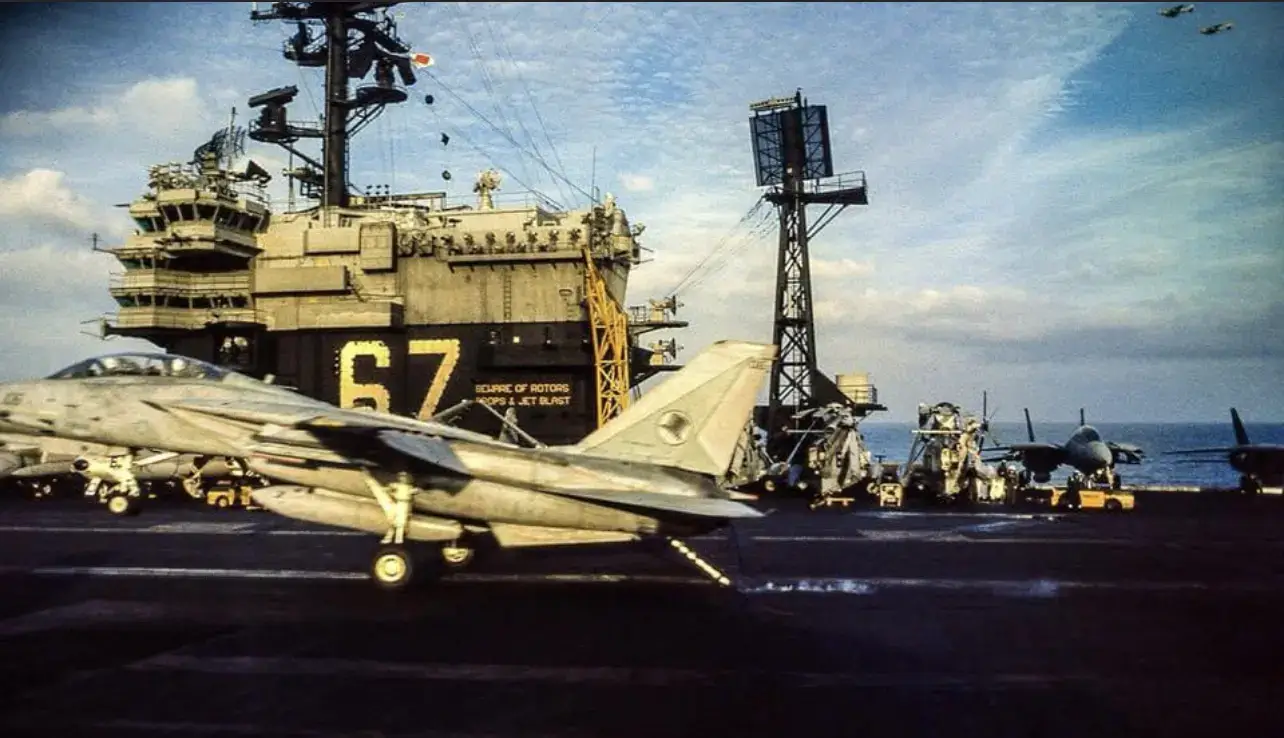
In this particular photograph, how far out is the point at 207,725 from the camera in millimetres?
8523

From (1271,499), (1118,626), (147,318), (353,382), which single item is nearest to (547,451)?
(1118,626)

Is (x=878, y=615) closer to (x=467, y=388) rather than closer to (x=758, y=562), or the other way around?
(x=758, y=562)

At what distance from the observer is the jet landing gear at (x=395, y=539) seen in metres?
15.4

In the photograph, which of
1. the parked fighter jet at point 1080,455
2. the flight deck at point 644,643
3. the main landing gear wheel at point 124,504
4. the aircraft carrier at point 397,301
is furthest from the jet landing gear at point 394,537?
the parked fighter jet at point 1080,455

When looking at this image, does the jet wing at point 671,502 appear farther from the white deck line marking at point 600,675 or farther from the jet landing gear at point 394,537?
the white deck line marking at point 600,675

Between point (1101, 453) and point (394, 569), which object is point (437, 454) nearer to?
point (394, 569)

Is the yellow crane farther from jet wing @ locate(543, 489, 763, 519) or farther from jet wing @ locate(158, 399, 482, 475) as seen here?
jet wing @ locate(543, 489, 763, 519)

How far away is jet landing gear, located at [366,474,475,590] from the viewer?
50.4 feet

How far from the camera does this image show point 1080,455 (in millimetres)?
49688

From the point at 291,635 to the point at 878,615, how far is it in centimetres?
1007

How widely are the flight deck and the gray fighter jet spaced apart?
1.47m

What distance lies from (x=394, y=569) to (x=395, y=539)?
688 mm

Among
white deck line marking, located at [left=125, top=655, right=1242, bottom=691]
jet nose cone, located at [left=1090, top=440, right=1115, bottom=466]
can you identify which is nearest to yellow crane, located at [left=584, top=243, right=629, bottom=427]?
jet nose cone, located at [left=1090, top=440, right=1115, bottom=466]

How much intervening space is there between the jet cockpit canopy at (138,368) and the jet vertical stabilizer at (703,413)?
31.3ft
